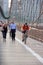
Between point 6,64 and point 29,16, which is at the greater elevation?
point 6,64

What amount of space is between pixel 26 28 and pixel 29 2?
35636 mm

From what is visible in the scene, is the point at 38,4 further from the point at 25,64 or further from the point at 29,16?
the point at 25,64

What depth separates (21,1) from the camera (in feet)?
199

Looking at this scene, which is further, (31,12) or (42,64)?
(31,12)

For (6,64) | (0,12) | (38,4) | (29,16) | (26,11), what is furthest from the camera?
(26,11)

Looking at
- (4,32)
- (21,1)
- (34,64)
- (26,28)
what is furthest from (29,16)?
(34,64)

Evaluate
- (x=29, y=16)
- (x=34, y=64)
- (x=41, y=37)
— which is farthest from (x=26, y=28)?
(x=29, y=16)

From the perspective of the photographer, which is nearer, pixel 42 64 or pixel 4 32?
pixel 42 64

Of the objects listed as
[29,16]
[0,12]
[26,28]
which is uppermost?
[0,12]

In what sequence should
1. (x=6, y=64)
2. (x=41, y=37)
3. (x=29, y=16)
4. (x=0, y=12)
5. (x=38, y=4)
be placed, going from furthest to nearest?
(x=29, y=16)
(x=38, y=4)
(x=41, y=37)
(x=6, y=64)
(x=0, y=12)

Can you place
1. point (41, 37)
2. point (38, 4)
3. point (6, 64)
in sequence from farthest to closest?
point (38, 4) < point (41, 37) < point (6, 64)

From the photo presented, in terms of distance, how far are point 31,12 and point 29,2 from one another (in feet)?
6.53

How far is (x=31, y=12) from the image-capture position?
5628 centimetres

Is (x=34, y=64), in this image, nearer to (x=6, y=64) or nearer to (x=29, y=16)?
(x=6, y=64)
